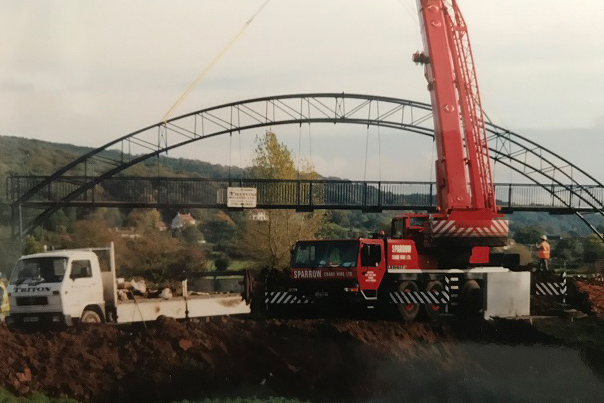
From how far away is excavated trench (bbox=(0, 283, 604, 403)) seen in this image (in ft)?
53.8

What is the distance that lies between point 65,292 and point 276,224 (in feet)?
52.1

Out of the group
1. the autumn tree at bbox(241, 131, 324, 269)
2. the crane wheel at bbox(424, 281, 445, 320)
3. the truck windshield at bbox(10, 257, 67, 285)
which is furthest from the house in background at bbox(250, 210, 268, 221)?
the truck windshield at bbox(10, 257, 67, 285)

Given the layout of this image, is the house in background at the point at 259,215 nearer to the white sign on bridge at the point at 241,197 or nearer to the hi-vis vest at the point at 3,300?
the white sign on bridge at the point at 241,197

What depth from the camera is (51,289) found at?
20328 mm

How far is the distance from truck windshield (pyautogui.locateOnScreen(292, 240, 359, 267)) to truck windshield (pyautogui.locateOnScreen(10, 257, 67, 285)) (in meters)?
5.86

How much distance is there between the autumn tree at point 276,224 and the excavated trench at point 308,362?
36.6ft

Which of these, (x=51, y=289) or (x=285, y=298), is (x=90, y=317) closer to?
(x=51, y=289)

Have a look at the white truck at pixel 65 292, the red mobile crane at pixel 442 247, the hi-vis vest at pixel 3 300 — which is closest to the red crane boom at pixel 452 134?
the red mobile crane at pixel 442 247

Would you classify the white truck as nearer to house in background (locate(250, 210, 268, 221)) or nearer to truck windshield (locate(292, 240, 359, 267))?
truck windshield (locate(292, 240, 359, 267))

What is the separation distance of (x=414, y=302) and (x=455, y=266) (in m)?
1.71

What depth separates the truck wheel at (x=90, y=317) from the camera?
21.0 metres

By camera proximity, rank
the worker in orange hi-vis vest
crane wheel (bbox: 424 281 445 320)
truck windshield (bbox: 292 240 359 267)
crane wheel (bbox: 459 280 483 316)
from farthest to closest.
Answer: the worker in orange hi-vis vest
crane wheel (bbox: 459 280 483 316)
crane wheel (bbox: 424 281 445 320)
truck windshield (bbox: 292 240 359 267)

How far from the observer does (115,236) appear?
27.6 meters

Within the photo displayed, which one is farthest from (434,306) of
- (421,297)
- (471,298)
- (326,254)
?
(326,254)
